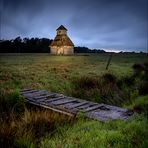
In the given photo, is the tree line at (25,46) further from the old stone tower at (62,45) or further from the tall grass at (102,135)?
the tall grass at (102,135)

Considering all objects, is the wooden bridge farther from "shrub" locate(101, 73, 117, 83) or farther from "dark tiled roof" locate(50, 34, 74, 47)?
"dark tiled roof" locate(50, 34, 74, 47)

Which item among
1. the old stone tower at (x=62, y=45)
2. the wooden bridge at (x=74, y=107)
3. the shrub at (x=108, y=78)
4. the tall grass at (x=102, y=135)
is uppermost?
the old stone tower at (x=62, y=45)

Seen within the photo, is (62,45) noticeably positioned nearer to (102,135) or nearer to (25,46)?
(25,46)

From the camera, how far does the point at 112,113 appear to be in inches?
297

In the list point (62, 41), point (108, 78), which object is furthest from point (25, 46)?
point (108, 78)

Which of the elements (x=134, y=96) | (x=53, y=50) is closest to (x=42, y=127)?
(x=134, y=96)

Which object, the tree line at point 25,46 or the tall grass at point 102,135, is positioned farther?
the tree line at point 25,46

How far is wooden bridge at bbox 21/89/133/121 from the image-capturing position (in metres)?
7.31

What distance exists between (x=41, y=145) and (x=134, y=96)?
8620mm

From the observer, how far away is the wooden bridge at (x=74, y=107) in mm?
7309

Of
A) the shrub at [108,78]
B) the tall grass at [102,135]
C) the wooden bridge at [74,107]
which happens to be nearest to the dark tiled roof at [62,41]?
the shrub at [108,78]

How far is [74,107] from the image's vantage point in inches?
321

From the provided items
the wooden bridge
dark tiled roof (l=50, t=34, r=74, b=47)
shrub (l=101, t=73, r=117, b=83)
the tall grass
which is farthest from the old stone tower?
the tall grass

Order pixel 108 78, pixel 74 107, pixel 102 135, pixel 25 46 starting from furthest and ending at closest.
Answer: pixel 25 46
pixel 108 78
pixel 74 107
pixel 102 135
